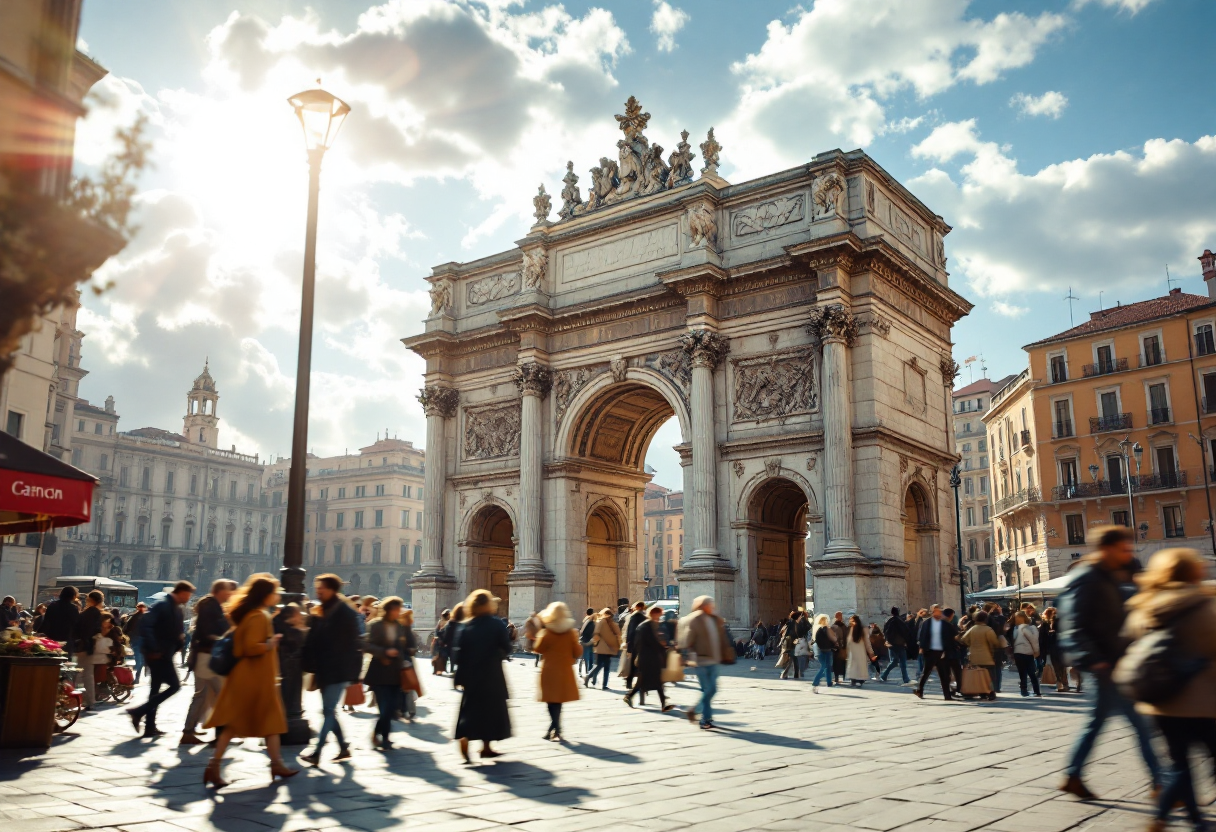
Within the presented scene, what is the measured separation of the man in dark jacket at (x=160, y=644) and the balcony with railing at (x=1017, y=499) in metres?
47.1

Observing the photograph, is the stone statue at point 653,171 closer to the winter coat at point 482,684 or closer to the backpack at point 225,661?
the winter coat at point 482,684

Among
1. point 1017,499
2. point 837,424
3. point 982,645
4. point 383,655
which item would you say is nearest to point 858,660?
point 982,645

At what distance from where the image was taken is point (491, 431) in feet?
112

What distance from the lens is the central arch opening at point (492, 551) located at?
3419cm

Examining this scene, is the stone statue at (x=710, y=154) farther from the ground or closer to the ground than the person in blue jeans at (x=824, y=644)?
farther from the ground

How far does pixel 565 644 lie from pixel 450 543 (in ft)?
81.2

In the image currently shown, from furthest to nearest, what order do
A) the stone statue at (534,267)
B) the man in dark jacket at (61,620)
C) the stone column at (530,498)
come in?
the stone statue at (534,267) < the stone column at (530,498) < the man in dark jacket at (61,620)

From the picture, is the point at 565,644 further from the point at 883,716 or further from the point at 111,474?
the point at 111,474

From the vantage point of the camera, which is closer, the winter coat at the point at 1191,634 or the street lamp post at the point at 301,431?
the winter coat at the point at 1191,634

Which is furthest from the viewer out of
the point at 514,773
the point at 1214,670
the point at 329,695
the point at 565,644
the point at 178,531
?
the point at 178,531

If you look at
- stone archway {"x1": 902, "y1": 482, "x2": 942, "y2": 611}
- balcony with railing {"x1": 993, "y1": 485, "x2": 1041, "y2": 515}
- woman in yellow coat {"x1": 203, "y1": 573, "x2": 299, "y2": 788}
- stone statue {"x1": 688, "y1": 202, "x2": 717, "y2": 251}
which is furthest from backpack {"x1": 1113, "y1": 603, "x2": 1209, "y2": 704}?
balcony with railing {"x1": 993, "y1": 485, "x2": 1041, "y2": 515}

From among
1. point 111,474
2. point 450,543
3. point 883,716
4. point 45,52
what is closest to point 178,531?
point 111,474

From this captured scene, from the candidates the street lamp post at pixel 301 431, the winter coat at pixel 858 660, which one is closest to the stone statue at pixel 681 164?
the winter coat at pixel 858 660

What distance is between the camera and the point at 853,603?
24500 millimetres
